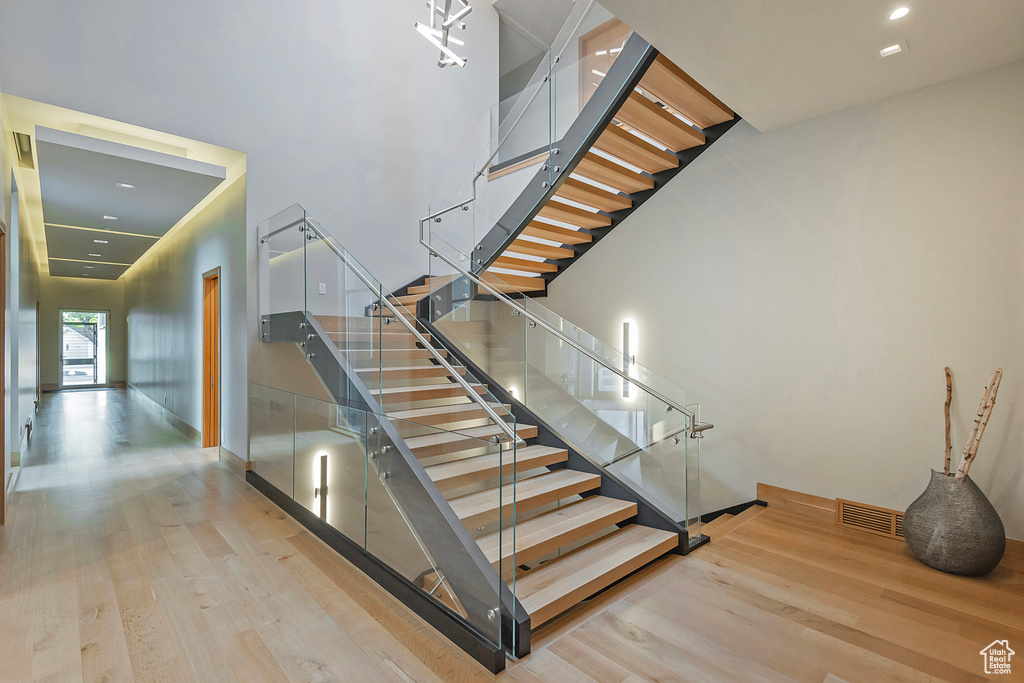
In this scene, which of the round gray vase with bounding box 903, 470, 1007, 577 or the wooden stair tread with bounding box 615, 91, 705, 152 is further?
the wooden stair tread with bounding box 615, 91, 705, 152

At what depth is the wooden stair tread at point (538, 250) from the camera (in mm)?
5527

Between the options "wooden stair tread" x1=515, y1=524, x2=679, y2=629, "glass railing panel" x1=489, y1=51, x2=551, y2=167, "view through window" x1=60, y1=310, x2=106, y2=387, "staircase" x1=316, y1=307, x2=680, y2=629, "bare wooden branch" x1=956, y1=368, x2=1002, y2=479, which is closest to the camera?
"staircase" x1=316, y1=307, x2=680, y2=629

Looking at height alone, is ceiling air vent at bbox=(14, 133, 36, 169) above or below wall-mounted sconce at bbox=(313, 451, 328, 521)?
above

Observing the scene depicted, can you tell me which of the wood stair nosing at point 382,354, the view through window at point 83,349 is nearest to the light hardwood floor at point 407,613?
the wood stair nosing at point 382,354

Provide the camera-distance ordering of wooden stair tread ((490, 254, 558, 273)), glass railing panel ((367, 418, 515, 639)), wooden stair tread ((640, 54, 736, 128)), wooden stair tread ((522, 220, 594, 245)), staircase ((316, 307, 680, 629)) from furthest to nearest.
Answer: wooden stair tread ((490, 254, 558, 273))
wooden stair tread ((522, 220, 594, 245))
wooden stair tread ((640, 54, 736, 128))
staircase ((316, 307, 680, 629))
glass railing panel ((367, 418, 515, 639))

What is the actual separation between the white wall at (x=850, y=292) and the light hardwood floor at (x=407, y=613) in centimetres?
68

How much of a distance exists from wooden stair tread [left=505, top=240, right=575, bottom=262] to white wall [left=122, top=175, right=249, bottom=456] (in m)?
2.86

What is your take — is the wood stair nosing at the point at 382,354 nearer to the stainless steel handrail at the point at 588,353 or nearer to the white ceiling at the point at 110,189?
the stainless steel handrail at the point at 588,353

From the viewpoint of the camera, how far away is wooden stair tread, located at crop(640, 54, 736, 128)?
372 centimetres

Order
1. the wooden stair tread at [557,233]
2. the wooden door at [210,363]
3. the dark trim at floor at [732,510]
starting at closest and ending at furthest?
the dark trim at floor at [732,510] → the wooden stair tread at [557,233] → the wooden door at [210,363]

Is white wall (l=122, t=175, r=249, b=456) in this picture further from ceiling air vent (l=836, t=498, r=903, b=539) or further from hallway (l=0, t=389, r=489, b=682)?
ceiling air vent (l=836, t=498, r=903, b=539)

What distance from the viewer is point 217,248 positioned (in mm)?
6246

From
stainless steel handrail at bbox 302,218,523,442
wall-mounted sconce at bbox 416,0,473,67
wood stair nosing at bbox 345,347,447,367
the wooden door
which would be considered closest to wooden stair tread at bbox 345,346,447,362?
wood stair nosing at bbox 345,347,447,367

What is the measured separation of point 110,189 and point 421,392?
4.43 metres
